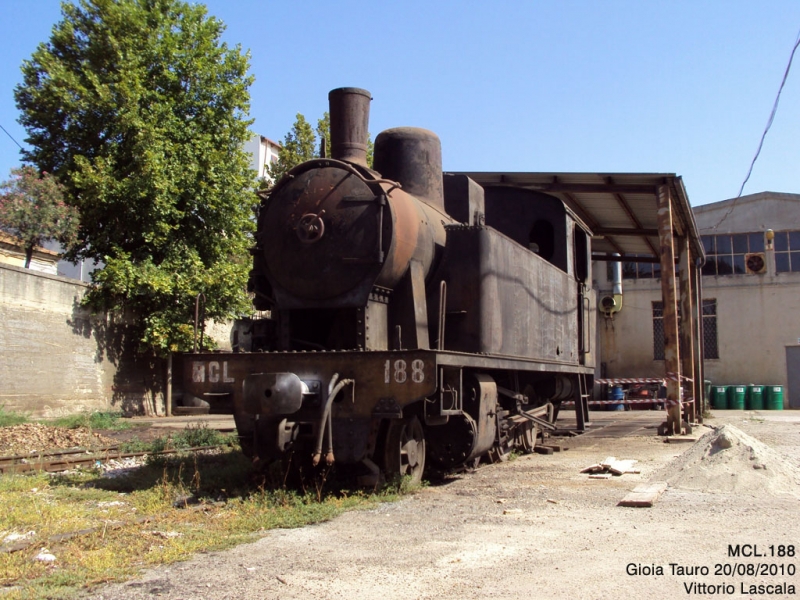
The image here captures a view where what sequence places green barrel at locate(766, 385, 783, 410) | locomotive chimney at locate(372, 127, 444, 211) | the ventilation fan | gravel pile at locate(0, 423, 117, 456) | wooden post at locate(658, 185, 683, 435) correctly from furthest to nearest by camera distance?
the ventilation fan
green barrel at locate(766, 385, 783, 410)
wooden post at locate(658, 185, 683, 435)
gravel pile at locate(0, 423, 117, 456)
locomotive chimney at locate(372, 127, 444, 211)

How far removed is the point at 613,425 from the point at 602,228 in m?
4.77

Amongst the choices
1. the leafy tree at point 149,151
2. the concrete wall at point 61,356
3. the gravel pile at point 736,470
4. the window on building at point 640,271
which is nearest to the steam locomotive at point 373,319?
the gravel pile at point 736,470

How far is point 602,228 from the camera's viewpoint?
60.2 feet

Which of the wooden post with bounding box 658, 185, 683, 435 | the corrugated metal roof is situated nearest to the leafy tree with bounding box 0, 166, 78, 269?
the corrugated metal roof

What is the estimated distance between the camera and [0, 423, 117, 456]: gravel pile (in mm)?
10641

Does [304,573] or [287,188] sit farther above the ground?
[287,188]

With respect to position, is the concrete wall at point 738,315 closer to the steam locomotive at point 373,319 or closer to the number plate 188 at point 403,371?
the steam locomotive at point 373,319

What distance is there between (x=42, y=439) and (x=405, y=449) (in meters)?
6.93

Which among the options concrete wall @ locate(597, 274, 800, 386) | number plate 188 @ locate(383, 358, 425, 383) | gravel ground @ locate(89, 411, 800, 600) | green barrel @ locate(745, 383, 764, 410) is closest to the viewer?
gravel ground @ locate(89, 411, 800, 600)

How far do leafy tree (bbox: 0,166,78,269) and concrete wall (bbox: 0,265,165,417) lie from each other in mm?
1585

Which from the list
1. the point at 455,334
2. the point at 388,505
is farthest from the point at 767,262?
the point at 388,505

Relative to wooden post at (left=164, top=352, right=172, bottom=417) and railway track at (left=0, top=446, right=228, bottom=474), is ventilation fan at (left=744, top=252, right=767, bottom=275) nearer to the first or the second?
wooden post at (left=164, top=352, right=172, bottom=417)

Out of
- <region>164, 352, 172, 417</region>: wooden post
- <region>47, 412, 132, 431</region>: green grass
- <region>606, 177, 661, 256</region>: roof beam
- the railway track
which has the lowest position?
the railway track

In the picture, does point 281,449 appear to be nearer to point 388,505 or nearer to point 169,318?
point 388,505
